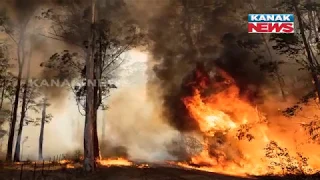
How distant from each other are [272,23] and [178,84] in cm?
1019

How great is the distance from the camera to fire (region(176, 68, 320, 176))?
60.7 ft

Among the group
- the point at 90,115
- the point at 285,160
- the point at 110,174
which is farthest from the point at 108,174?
the point at 285,160

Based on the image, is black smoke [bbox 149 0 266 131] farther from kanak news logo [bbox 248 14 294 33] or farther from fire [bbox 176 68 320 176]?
kanak news logo [bbox 248 14 294 33]

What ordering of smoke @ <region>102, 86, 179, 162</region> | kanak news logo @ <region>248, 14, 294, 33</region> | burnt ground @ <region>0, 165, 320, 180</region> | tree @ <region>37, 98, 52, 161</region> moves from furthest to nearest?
1. tree @ <region>37, 98, 52, 161</region>
2. smoke @ <region>102, 86, 179, 162</region>
3. kanak news logo @ <region>248, 14, 294, 33</region>
4. burnt ground @ <region>0, 165, 320, 180</region>

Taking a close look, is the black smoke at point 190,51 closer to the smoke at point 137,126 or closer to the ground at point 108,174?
the smoke at point 137,126

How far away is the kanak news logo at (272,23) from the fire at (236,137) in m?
4.76

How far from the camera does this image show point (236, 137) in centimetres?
2105

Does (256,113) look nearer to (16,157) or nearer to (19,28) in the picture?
(16,157)

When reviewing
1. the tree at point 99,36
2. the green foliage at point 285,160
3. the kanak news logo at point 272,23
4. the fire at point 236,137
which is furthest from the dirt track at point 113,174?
the kanak news logo at point 272,23

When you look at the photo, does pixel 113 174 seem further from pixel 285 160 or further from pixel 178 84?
pixel 178 84

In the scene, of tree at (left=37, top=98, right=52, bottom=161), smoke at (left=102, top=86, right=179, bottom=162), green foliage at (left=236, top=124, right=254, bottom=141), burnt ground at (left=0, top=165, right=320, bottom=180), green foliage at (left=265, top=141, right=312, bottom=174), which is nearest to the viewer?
burnt ground at (left=0, top=165, right=320, bottom=180)

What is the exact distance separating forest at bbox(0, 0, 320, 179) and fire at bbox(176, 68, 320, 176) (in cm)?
8

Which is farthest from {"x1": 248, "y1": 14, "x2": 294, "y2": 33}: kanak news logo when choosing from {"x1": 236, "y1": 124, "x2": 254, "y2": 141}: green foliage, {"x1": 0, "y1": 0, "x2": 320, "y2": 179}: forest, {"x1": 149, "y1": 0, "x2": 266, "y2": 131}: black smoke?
{"x1": 236, "y1": 124, "x2": 254, "y2": 141}: green foliage

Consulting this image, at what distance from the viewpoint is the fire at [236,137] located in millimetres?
18516
